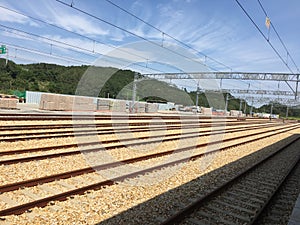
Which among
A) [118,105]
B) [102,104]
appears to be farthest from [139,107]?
[102,104]

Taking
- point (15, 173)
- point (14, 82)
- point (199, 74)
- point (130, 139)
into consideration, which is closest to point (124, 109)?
point (199, 74)

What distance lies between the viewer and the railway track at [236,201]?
448cm

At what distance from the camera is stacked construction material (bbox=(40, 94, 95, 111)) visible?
1063 inches

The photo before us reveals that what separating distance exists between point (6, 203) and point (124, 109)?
31.9 meters

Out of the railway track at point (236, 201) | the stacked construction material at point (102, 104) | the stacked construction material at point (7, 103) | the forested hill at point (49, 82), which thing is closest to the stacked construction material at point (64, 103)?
the stacked construction material at point (7, 103)

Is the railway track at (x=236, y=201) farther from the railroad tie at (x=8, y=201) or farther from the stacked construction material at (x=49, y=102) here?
the stacked construction material at (x=49, y=102)

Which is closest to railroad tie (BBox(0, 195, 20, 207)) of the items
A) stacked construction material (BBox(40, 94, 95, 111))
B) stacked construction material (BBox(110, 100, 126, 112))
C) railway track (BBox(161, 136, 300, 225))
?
railway track (BBox(161, 136, 300, 225))

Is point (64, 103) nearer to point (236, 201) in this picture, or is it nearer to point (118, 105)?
point (118, 105)

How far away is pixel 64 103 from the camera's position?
92.0ft

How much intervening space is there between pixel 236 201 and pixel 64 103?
25.4 metres

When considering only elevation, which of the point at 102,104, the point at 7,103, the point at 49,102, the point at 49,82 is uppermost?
the point at 49,82

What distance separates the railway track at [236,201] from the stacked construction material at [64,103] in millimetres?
23615

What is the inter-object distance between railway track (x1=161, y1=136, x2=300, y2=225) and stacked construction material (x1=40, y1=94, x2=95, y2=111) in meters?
23.6

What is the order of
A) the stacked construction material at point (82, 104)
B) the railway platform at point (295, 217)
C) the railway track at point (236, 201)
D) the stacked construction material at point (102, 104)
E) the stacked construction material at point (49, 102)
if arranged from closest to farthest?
1. the railway platform at point (295, 217)
2. the railway track at point (236, 201)
3. the stacked construction material at point (49, 102)
4. the stacked construction material at point (82, 104)
5. the stacked construction material at point (102, 104)
